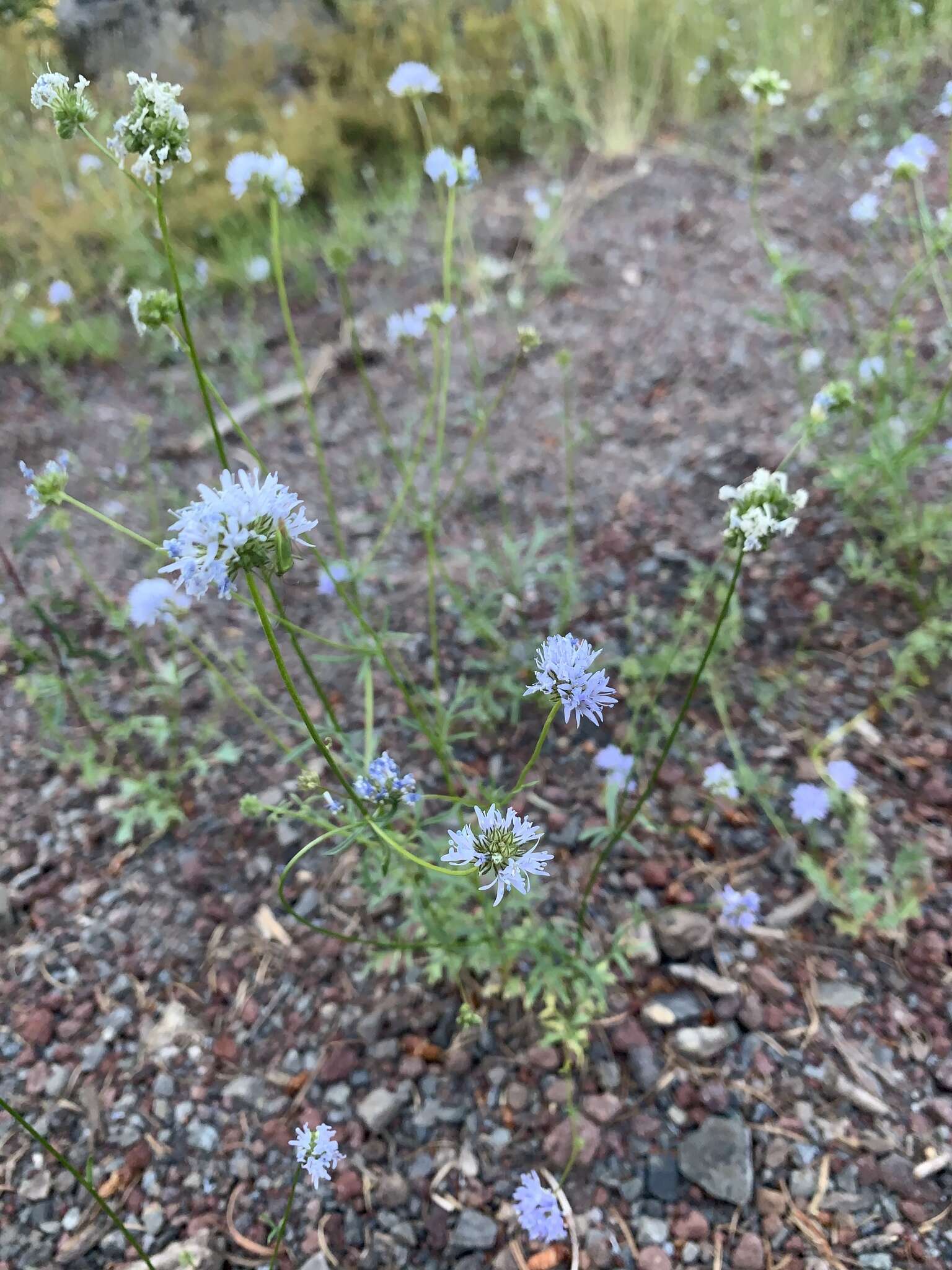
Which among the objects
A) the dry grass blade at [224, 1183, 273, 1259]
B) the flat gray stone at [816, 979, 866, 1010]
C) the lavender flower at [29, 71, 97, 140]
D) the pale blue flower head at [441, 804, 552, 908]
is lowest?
the dry grass blade at [224, 1183, 273, 1259]

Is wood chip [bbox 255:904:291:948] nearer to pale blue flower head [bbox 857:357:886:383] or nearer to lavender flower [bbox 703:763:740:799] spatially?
lavender flower [bbox 703:763:740:799]

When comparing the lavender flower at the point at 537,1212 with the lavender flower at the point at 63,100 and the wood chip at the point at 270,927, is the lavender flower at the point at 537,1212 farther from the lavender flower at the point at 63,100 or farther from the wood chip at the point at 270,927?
the lavender flower at the point at 63,100

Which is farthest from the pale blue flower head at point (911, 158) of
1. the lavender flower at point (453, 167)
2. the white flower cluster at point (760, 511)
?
the white flower cluster at point (760, 511)

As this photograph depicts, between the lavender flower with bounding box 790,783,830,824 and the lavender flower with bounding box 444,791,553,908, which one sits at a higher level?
the lavender flower with bounding box 790,783,830,824

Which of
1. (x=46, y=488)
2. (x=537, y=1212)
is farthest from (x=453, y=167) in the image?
(x=537, y=1212)

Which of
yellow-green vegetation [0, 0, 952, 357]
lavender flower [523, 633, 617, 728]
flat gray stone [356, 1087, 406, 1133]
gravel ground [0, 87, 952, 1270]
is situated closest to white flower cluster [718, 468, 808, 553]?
lavender flower [523, 633, 617, 728]

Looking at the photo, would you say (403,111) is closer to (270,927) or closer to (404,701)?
(404,701)

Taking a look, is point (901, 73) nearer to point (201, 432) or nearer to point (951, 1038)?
point (201, 432)
